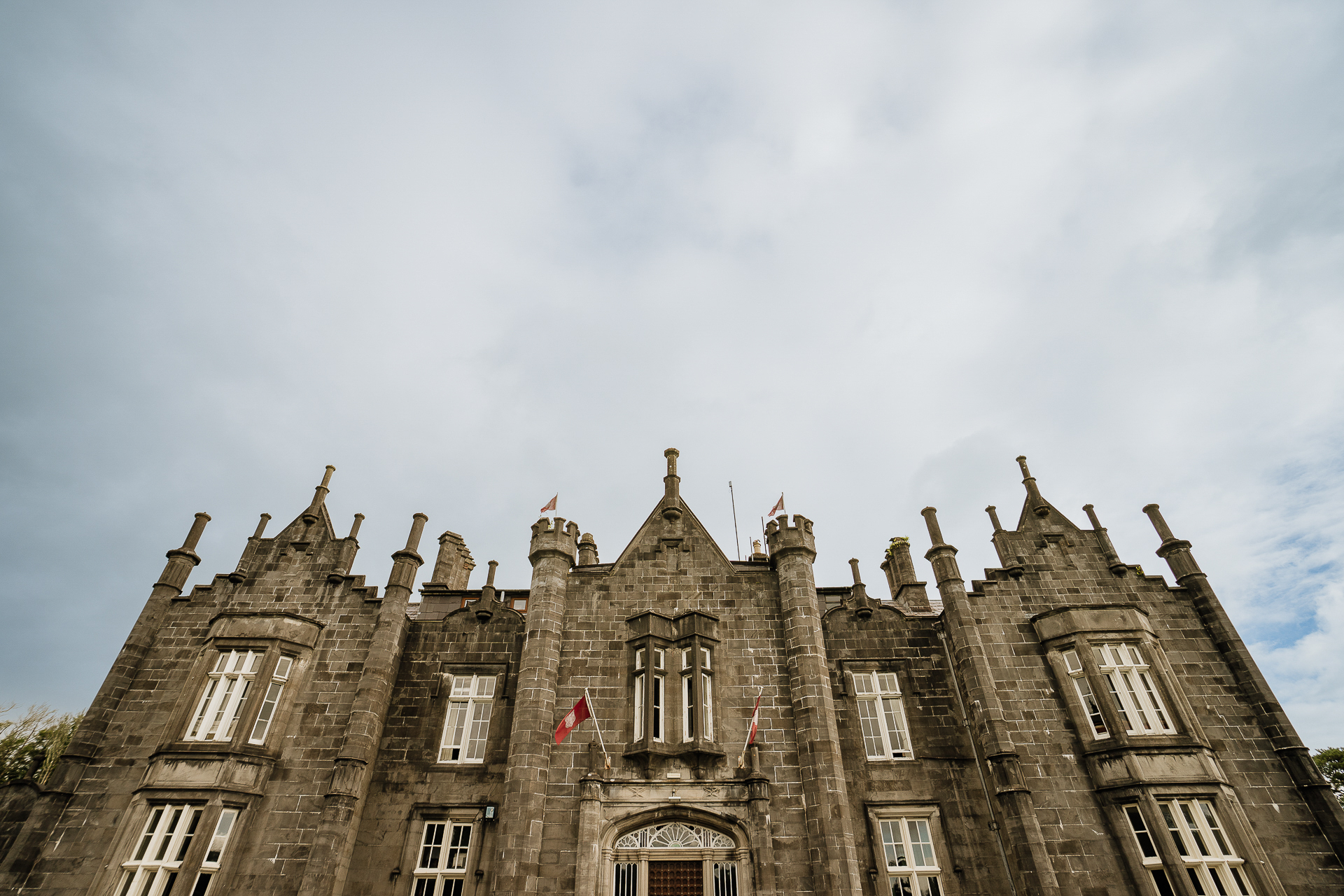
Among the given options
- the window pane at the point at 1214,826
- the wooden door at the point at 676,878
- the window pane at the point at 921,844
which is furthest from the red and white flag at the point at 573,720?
the window pane at the point at 1214,826

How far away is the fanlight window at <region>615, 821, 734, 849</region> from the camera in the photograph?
696 inches

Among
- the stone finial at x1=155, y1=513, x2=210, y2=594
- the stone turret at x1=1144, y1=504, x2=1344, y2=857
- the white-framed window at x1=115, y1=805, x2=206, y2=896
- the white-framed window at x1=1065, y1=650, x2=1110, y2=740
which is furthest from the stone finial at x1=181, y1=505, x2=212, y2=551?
the stone turret at x1=1144, y1=504, x2=1344, y2=857

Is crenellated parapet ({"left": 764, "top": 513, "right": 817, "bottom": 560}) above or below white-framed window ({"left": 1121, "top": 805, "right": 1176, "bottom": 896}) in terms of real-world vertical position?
above

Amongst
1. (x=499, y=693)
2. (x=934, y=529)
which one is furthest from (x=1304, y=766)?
(x=499, y=693)

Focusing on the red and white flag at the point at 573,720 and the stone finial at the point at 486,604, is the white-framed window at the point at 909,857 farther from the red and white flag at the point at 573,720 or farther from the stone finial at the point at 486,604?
the stone finial at the point at 486,604

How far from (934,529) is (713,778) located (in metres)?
11.4

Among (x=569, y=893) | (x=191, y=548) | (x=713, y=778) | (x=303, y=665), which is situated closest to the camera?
(x=569, y=893)

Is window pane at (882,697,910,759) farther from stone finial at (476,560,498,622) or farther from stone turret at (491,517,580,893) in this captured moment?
stone finial at (476,560,498,622)

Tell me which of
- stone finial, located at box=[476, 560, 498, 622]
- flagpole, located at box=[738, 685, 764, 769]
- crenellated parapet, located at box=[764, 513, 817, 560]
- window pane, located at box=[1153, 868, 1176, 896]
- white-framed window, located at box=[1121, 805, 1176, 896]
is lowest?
window pane, located at box=[1153, 868, 1176, 896]

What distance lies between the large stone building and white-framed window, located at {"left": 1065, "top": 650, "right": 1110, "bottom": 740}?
7 cm

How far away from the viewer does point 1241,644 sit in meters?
20.7

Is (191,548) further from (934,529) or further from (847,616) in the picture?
(934,529)

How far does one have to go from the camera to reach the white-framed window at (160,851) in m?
17.2

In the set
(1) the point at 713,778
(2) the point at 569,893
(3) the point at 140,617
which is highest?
(3) the point at 140,617
